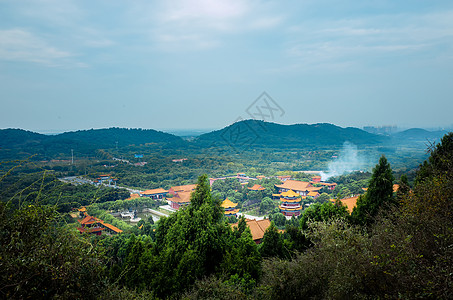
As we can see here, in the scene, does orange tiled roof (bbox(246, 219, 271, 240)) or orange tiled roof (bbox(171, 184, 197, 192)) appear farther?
orange tiled roof (bbox(171, 184, 197, 192))

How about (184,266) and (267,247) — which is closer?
(184,266)

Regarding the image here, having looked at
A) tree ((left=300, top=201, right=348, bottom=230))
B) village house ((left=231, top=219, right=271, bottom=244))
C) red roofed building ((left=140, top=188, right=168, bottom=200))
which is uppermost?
tree ((left=300, top=201, right=348, bottom=230))

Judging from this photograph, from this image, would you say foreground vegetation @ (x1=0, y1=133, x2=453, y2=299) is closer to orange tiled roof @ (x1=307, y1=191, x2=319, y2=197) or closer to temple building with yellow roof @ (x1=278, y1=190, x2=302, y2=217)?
temple building with yellow roof @ (x1=278, y1=190, x2=302, y2=217)

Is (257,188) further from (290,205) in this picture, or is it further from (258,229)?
(258,229)

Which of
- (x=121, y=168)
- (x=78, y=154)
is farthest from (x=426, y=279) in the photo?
(x=78, y=154)

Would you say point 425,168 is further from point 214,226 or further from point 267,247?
point 214,226

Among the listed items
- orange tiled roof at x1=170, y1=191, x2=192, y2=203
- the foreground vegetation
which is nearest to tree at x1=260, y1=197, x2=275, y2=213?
orange tiled roof at x1=170, y1=191, x2=192, y2=203

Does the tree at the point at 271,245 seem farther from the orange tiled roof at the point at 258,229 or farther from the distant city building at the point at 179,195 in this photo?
the distant city building at the point at 179,195

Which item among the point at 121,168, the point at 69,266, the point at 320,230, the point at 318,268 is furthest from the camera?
the point at 121,168

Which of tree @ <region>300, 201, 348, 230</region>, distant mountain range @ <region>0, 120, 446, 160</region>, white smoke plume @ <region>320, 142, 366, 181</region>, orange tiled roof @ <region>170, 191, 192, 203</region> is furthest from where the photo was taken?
white smoke plume @ <region>320, 142, 366, 181</region>
